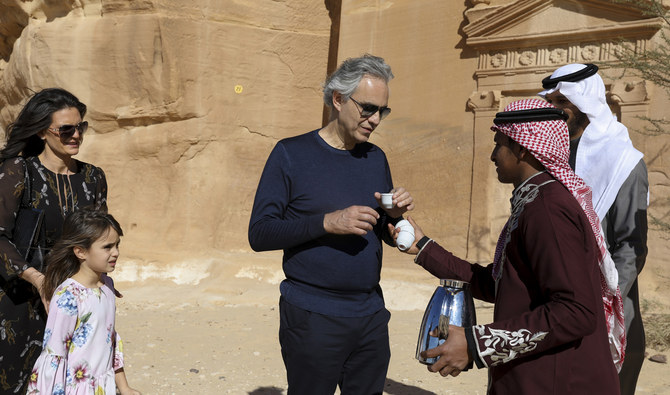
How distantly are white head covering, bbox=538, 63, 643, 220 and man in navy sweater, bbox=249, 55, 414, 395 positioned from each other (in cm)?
102

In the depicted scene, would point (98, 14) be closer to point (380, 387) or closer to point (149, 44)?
point (149, 44)

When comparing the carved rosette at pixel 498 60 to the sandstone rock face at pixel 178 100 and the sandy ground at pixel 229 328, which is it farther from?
the sandstone rock face at pixel 178 100

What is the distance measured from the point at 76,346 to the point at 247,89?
8075 millimetres

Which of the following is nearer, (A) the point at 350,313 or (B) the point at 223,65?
(A) the point at 350,313

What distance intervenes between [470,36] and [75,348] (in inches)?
302

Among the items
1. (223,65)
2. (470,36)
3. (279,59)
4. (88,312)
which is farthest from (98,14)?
(88,312)

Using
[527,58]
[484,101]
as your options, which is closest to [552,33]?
[527,58]

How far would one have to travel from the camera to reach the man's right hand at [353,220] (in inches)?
94.9

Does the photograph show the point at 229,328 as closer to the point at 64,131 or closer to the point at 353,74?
the point at 64,131

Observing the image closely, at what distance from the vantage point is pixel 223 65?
10.3 metres

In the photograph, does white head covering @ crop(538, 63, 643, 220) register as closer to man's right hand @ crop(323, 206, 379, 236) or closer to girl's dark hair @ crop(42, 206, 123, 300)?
man's right hand @ crop(323, 206, 379, 236)

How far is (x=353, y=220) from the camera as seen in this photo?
241 centimetres

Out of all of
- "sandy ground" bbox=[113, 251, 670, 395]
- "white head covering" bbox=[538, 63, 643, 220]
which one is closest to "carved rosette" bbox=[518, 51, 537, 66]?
"sandy ground" bbox=[113, 251, 670, 395]

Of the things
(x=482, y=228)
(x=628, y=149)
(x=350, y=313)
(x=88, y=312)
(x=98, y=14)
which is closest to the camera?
(x=350, y=313)
